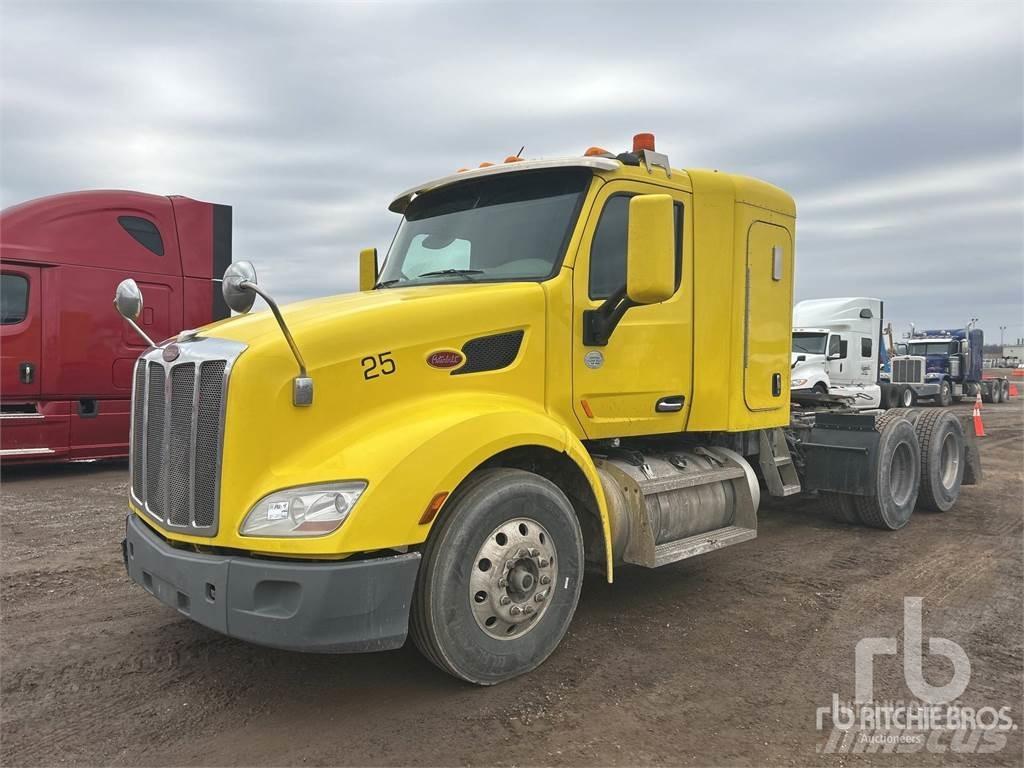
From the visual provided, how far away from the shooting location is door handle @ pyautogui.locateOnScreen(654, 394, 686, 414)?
16.5 feet

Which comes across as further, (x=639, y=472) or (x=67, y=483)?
(x=67, y=483)

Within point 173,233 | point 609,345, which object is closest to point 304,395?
point 609,345

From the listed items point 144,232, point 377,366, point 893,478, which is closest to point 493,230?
point 377,366

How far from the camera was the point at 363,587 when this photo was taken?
319 centimetres

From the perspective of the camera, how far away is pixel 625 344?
470 cm

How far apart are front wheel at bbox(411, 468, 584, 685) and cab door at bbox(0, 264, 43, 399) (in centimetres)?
880

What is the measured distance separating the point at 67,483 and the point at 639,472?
8303 millimetres

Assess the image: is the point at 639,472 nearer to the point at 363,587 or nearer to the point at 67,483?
the point at 363,587

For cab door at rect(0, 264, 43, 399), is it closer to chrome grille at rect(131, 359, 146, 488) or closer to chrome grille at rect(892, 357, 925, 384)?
chrome grille at rect(131, 359, 146, 488)

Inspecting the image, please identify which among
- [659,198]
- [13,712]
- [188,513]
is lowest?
[13,712]

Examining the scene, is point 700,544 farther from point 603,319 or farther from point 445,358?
point 445,358

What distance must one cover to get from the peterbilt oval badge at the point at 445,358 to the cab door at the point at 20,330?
857 cm

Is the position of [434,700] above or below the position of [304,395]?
below

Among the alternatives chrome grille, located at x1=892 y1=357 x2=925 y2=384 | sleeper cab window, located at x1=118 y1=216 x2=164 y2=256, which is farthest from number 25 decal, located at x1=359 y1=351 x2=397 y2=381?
chrome grille, located at x1=892 y1=357 x2=925 y2=384
